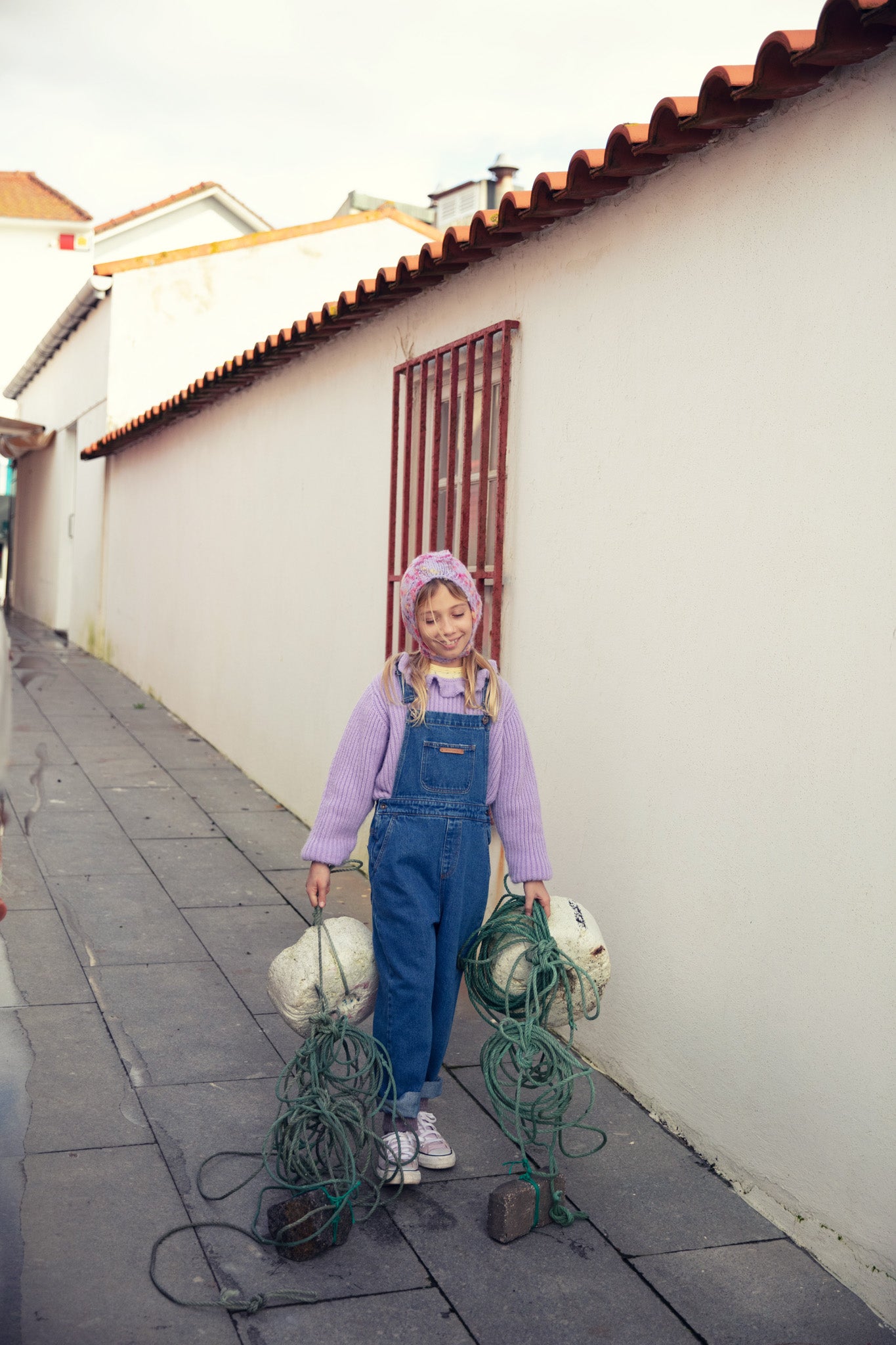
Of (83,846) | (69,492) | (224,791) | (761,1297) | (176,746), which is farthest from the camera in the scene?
(69,492)

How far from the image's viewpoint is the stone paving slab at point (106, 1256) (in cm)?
251

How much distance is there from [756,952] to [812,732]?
0.61m

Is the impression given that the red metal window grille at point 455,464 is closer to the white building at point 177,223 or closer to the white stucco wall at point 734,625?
the white stucco wall at point 734,625

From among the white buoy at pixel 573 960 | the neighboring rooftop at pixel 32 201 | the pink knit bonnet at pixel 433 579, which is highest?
the neighboring rooftop at pixel 32 201

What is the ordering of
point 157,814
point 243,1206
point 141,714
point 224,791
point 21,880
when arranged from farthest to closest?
point 141,714, point 224,791, point 157,814, point 21,880, point 243,1206

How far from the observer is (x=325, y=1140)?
3.24m

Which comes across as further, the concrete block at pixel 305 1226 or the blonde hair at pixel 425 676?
the blonde hair at pixel 425 676

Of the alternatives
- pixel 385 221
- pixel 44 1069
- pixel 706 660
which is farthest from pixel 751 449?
pixel 385 221

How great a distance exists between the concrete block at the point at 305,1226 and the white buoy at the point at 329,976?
431mm

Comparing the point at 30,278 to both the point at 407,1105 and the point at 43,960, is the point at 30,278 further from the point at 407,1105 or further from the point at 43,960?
the point at 407,1105

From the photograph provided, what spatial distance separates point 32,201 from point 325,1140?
82.4 ft

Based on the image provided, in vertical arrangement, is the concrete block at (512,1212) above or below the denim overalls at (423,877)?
below

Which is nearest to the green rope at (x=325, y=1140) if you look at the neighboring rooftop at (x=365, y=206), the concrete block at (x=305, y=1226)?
the concrete block at (x=305, y=1226)

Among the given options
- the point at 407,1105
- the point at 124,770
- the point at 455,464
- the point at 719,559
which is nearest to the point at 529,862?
the point at 407,1105
